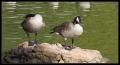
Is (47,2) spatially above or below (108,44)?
above

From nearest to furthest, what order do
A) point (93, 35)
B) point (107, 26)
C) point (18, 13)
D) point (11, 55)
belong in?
point (11, 55), point (93, 35), point (107, 26), point (18, 13)

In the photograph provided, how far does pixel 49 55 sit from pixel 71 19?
30.8 feet

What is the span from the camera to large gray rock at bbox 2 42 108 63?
67.6ft

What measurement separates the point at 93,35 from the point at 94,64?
708 cm

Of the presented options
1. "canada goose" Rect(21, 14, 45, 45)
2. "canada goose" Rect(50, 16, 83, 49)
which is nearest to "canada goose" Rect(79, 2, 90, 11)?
"canada goose" Rect(21, 14, 45, 45)

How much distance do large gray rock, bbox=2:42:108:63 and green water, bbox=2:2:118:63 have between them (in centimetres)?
143

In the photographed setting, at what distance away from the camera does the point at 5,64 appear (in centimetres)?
2083

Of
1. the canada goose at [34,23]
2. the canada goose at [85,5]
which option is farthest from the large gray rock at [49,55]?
the canada goose at [85,5]

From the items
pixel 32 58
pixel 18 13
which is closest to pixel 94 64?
pixel 32 58

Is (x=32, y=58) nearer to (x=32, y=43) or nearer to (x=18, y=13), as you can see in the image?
(x=32, y=43)

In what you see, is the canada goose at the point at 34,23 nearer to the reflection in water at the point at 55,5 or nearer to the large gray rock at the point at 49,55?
the large gray rock at the point at 49,55

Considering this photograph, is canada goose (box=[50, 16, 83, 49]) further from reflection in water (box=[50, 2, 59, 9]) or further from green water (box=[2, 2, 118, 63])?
reflection in water (box=[50, 2, 59, 9])

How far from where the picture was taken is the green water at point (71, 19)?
24.9m

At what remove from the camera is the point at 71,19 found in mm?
29766
